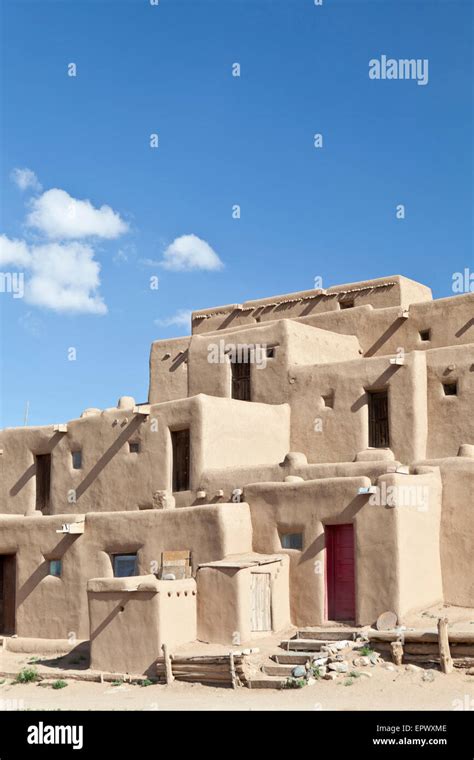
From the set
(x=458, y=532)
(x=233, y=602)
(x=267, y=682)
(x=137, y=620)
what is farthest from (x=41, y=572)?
(x=458, y=532)

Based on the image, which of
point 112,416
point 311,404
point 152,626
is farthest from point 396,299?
point 152,626

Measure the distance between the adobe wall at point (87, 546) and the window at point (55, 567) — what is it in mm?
112

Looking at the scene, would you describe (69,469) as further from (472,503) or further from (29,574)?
(472,503)

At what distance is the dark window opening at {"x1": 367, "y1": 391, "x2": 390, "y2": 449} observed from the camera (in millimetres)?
27594

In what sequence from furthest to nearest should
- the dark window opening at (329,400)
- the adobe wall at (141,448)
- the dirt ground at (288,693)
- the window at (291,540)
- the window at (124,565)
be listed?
the dark window opening at (329,400) < the adobe wall at (141,448) < the window at (124,565) < the window at (291,540) < the dirt ground at (288,693)

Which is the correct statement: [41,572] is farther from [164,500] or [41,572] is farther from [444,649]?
[444,649]

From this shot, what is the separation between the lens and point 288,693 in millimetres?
19547

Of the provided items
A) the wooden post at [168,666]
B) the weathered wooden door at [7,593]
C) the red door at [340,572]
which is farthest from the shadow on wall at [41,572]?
the red door at [340,572]

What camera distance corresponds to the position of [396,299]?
32000mm

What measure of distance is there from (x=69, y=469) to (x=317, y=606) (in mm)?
10528

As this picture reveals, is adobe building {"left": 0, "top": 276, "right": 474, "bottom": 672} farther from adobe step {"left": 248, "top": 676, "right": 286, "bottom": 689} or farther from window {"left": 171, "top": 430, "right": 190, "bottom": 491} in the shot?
adobe step {"left": 248, "top": 676, "right": 286, "bottom": 689}

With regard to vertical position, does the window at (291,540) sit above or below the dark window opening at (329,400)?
below

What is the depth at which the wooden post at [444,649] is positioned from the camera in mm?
19453

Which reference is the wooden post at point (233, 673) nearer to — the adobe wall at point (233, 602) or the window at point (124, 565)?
the adobe wall at point (233, 602)
